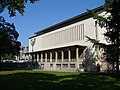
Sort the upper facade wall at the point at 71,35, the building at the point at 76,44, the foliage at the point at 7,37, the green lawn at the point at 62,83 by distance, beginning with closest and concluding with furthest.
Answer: the green lawn at the point at 62,83 < the foliage at the point at 7,37 < the building at the point at 76,44 < the upper facade wall at the point at 71,35

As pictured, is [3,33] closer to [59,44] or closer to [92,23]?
[92,23]

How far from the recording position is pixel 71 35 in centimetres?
6681

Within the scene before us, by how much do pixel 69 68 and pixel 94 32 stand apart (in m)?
11.2

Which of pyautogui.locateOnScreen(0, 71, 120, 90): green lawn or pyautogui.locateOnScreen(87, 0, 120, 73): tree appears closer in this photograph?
pyautogui.locateOnScreen(0, 71, 120, 90): green lawn

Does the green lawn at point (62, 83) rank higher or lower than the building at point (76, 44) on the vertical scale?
lower

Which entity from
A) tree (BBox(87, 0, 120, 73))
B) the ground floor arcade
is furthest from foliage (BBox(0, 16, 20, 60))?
tree (BBox(87, 0, 120, 73))

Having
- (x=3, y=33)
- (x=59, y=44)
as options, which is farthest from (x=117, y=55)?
(x=59, y=44)

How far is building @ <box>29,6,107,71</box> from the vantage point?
5431 cm

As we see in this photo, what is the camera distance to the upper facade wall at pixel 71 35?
56.8 metres

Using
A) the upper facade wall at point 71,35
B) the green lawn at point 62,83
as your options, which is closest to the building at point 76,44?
the upper facade wall at point 71,35

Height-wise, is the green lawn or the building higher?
the building

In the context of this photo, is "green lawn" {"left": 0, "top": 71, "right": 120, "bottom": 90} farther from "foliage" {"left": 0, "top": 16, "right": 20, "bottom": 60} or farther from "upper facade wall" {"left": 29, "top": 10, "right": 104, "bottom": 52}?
"upper facade wall" {"left": 29, "top": 10, "right": 104, "bottom": 52}

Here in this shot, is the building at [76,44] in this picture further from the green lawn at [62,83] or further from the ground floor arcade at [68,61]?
the green lawn at [62,83]

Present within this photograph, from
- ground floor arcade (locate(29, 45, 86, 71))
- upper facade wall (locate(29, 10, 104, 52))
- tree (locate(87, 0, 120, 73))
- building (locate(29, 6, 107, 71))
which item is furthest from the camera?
ground floor arcade (locate(29, 45, 86, 71))
